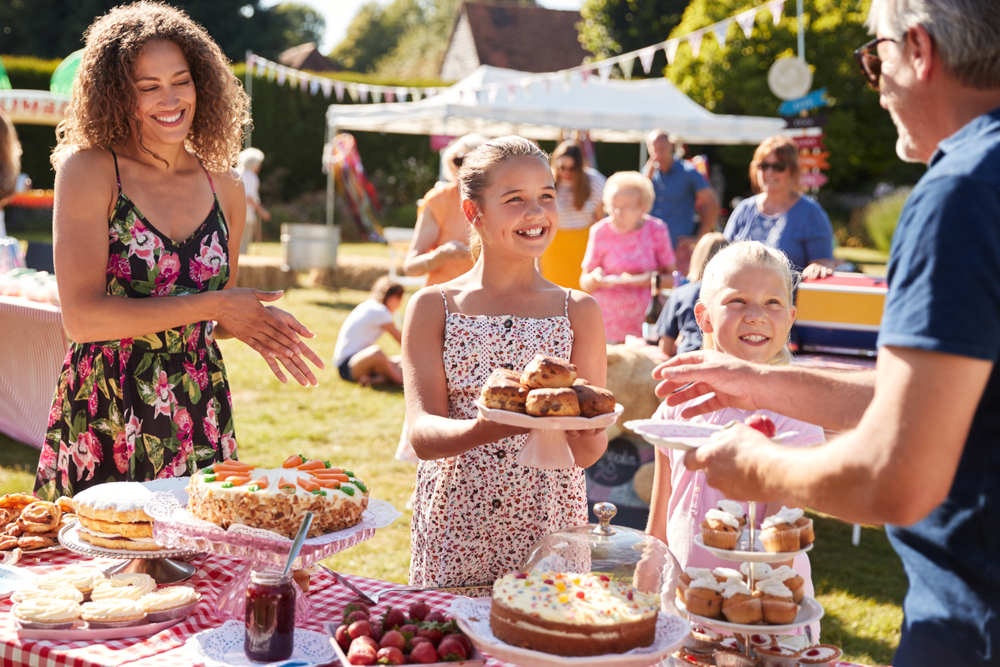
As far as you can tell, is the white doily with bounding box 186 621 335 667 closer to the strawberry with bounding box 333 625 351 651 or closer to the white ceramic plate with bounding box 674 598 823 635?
the strawberry with bounding box 333 625 351 651

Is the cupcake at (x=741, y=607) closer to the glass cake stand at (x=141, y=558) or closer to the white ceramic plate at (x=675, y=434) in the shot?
the white ceramic plate at (x=675, y=434)

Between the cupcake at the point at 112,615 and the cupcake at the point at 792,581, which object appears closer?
the cupcake at the point at 792,581

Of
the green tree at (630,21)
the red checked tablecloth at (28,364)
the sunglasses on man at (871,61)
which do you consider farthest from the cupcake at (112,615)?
the green tree at (630,21)

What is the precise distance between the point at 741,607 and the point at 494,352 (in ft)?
3.13

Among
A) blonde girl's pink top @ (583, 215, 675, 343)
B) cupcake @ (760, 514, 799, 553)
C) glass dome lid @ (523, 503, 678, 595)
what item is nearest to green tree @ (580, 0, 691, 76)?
blonde girl's pink top @ (583, 215, 675, 343)

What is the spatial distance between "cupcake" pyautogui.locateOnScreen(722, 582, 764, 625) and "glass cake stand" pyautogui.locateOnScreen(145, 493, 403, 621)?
0.75m

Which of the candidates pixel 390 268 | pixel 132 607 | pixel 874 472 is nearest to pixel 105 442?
pixel 132 607

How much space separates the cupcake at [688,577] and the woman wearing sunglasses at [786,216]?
4369mm

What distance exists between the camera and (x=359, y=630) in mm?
1697

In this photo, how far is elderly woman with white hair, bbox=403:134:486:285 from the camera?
5398 mm

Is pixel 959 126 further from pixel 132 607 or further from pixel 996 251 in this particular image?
pixel 132 607

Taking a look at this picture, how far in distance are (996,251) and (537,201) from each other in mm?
1325

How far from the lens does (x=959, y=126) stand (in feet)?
4.07

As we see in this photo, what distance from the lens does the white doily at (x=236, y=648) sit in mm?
1676
